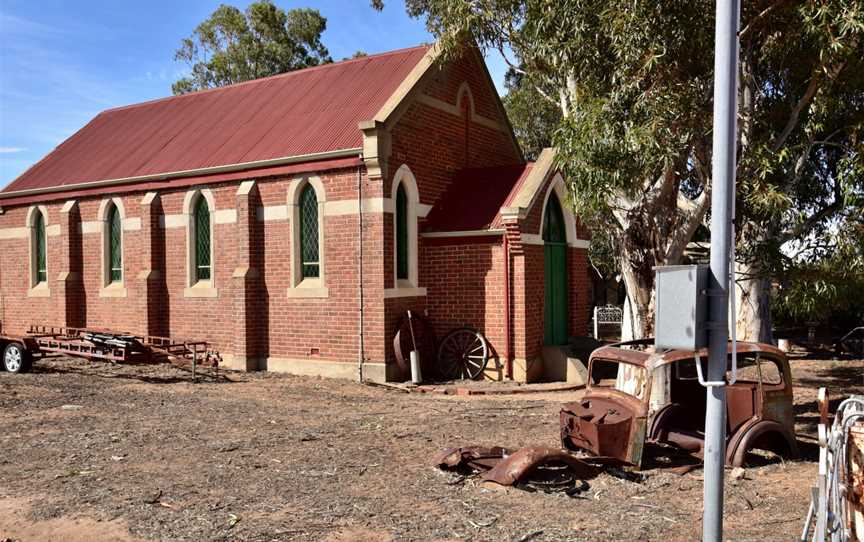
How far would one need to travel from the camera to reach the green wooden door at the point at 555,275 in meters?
16.9

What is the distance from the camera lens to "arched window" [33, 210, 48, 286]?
2177cm

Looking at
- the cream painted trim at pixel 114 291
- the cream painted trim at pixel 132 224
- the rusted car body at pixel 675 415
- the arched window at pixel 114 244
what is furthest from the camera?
the arched window at pixel 114 244

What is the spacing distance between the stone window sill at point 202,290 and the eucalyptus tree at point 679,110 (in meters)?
9.84

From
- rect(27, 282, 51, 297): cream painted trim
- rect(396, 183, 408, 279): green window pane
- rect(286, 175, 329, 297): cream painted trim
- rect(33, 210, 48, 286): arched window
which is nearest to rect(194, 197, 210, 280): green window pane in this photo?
rect(286, 175, 329, 297): cream painted trim

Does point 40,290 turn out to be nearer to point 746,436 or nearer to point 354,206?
point 354,206

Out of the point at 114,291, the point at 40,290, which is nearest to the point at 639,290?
the point at 114,291

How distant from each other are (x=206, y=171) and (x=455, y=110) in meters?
6.22

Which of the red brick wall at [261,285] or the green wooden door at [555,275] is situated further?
the green wooden door at [555,275]

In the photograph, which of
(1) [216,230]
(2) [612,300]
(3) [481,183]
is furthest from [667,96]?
(2) [612,300]

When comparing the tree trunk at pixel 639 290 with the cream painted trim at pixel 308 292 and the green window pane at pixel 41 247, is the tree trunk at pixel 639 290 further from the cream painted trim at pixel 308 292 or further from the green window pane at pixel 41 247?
the green window pane at pixel 41 247

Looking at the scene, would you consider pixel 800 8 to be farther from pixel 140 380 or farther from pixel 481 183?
pixel 140 380

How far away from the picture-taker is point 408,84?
16.0 meters

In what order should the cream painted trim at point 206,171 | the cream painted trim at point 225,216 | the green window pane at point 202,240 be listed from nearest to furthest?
the cream painted trim at point 206,171
the cream painted trim at point 225,216
the green window pane at point 202,240

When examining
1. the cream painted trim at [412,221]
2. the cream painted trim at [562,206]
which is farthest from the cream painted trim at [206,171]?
the cream painted trim at [562,206]
